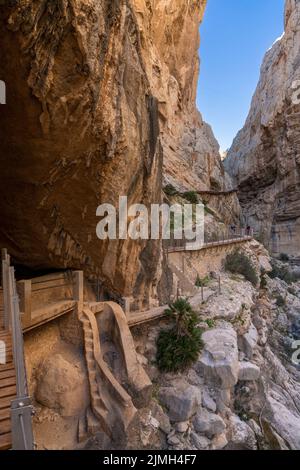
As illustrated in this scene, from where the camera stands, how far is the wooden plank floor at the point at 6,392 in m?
3.20

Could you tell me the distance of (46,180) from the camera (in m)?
6.25

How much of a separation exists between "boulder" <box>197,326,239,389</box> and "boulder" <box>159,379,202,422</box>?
83 centimetres

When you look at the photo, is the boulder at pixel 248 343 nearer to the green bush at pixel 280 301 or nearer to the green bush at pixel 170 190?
the green bush at pixel 280 301

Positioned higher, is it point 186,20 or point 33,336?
point 186,20

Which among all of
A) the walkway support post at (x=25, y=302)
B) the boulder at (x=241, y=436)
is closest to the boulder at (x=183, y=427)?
the boulder at (x=241, y=436)

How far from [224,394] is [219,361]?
1005mm

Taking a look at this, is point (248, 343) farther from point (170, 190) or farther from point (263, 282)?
point (170, 190)

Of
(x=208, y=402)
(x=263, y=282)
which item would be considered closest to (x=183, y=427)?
(x=208, y=402)

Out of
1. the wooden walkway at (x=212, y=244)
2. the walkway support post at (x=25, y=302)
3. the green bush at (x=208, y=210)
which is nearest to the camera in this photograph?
the walkway support post at (x=25, y=302)

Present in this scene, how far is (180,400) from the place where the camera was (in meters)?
8.39

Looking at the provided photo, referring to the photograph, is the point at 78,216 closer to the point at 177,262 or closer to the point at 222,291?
the point at 177,262

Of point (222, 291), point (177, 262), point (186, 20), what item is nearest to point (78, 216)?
point (177, 262)

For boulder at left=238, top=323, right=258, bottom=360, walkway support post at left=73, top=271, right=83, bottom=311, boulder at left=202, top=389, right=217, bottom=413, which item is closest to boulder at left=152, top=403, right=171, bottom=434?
boulder at left=202, top=389, right=217, bottom=413
